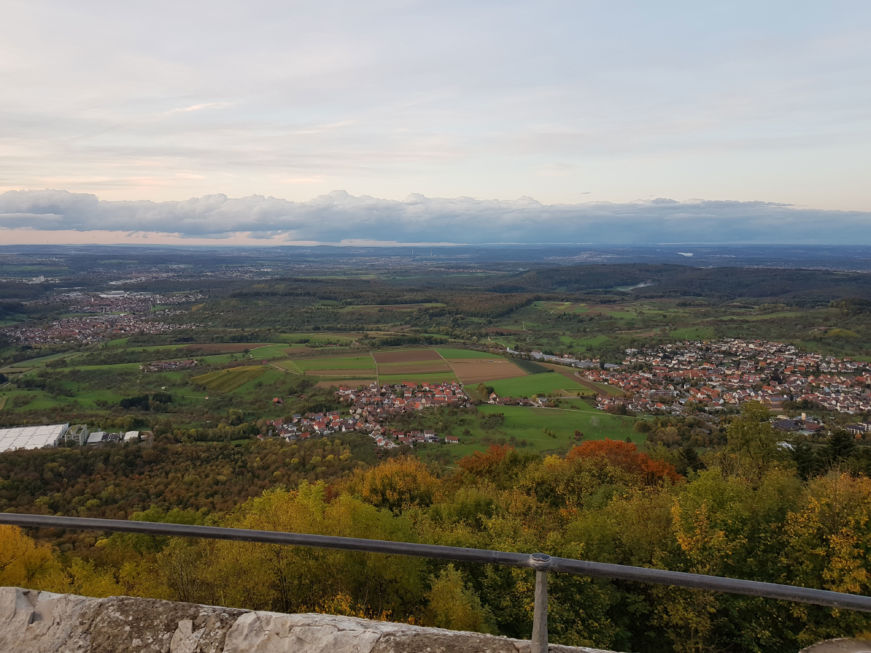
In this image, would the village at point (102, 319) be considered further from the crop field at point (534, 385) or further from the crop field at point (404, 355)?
the crop field at point (534, 385)

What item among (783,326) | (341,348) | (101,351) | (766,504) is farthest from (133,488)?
(783,326)

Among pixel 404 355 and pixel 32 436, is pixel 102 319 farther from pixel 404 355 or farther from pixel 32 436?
pixel 32 436

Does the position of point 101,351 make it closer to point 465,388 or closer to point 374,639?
point 465,388

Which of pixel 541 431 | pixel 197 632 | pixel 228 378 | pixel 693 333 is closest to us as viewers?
pixel 197 632

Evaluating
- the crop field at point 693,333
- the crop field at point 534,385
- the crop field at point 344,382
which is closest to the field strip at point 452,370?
the crop field at point 534,385

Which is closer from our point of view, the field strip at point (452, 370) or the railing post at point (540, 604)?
the railing post at point (540, 604)

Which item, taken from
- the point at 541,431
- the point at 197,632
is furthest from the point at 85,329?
the point at 197,632
